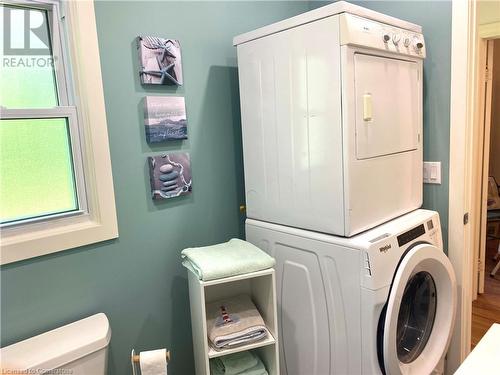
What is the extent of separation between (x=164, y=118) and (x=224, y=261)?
2.12 ft

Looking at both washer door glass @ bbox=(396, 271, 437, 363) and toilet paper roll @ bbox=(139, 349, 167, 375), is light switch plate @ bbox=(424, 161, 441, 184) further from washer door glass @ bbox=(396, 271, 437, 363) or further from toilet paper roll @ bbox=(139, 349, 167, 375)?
toilet paper roll @ bbox=(139, 349, 167, 375)

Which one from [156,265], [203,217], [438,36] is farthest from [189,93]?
[438,36]

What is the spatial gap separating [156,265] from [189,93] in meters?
0.77

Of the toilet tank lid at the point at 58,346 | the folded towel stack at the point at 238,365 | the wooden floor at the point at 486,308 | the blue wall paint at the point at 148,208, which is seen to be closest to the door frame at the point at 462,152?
the wooden floor at the point at 486,308

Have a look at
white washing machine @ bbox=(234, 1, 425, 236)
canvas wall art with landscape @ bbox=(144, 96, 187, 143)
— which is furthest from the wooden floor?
canvas wall art with landscape @ bbox=(144, 96, 187, 143)

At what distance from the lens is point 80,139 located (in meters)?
1.53

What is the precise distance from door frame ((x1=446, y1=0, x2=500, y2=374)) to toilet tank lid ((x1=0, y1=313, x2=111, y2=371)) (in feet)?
5.17

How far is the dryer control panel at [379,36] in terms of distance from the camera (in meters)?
1.37

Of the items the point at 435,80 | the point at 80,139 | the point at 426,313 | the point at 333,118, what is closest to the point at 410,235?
the point at 426,313

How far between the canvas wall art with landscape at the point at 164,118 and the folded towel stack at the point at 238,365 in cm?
96

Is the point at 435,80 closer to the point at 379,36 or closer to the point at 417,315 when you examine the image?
the point at 379,36

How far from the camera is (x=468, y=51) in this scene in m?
1.73

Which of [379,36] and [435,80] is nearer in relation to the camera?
[379,36]

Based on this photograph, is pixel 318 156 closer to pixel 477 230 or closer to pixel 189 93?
pixel 189 93
